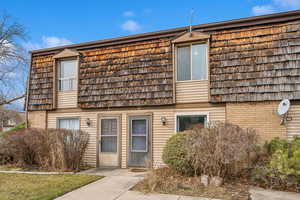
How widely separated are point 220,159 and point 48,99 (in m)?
7.72

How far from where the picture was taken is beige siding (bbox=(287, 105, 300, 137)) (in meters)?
6.81

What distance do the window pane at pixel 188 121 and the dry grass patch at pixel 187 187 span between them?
7.24 ft

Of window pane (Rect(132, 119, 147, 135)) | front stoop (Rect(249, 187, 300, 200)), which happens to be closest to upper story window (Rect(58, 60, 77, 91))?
window pane (Rect(132, 119, 147, 135))

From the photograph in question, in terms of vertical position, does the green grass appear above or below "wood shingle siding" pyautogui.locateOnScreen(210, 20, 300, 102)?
below

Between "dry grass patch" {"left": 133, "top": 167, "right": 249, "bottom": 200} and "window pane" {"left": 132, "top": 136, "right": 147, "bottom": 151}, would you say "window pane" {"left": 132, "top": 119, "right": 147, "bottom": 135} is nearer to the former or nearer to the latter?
"window pane" {"left": 132, "top": 136, "right": 147, "bottom": 151}

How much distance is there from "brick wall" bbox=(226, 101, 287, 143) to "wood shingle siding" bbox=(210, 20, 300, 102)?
0.25 meters

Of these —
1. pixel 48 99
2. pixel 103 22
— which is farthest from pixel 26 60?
pixel 48 99

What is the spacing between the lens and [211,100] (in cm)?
758

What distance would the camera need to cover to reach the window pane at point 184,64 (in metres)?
8.19

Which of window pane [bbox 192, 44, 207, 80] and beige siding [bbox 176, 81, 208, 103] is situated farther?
window pane [bbox 192, 44, 207, 80]

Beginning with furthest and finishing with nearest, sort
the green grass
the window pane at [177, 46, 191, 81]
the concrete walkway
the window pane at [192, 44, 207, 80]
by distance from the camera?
the window pane at [177, 46, 191, 81] < the window pane at [192, 44, 207, 80] < the green grass < the concrete walkway

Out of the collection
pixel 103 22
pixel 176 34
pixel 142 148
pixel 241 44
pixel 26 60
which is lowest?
pixel 142 148

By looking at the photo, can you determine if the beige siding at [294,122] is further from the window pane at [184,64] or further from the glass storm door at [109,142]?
the glass storm door at [109,142]

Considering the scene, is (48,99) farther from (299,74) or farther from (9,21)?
(9,21)
